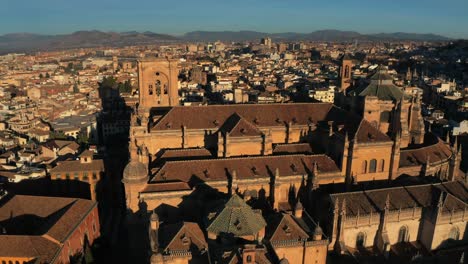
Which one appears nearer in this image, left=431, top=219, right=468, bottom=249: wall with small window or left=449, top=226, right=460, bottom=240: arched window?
left=431, top=219, right=468, bottom=249: wall with small window

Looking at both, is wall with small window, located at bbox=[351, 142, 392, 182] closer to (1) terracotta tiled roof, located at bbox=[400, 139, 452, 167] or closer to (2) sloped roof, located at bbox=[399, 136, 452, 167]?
(2) sloped roof, located at bbox=[399, 136, 452, 167]

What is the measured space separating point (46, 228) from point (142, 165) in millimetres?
12525

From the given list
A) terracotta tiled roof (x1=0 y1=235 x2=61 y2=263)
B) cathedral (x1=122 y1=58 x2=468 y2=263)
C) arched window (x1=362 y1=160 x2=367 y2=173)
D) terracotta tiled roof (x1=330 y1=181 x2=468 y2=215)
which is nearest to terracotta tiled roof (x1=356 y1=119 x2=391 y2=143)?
cathedral (x1=122 y1=58 x2=468 y2=263)

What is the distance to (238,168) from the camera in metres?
47.9

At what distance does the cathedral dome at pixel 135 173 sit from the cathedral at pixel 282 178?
11 centimetres

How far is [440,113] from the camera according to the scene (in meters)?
113

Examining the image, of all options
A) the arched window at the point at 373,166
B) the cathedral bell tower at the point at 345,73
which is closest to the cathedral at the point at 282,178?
the arched window at the point at 373,166

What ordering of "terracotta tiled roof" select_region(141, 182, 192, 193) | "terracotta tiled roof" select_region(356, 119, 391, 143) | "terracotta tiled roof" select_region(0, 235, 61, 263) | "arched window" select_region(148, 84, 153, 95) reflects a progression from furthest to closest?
"arched window" select_region(148, 84, 153, 95), "terracotta tiled roof" select_region(356, 119, 391, 143), "terracotta tiled roof" select_region(141, 182, 192, 193), "terracotta tiled roof" select_region(0, 235, 61, 263)

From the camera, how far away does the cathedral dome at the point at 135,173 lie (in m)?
43.9

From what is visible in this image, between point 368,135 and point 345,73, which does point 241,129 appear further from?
point 345,73

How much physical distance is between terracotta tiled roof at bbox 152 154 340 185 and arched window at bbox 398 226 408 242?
33.0 ft

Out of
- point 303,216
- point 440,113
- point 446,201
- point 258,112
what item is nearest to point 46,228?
point 303,216

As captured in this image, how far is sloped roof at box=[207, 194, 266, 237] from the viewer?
34656mm

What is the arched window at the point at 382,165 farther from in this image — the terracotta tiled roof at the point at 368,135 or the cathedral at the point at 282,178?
the terracotta tiled roof at the point at 368,135
